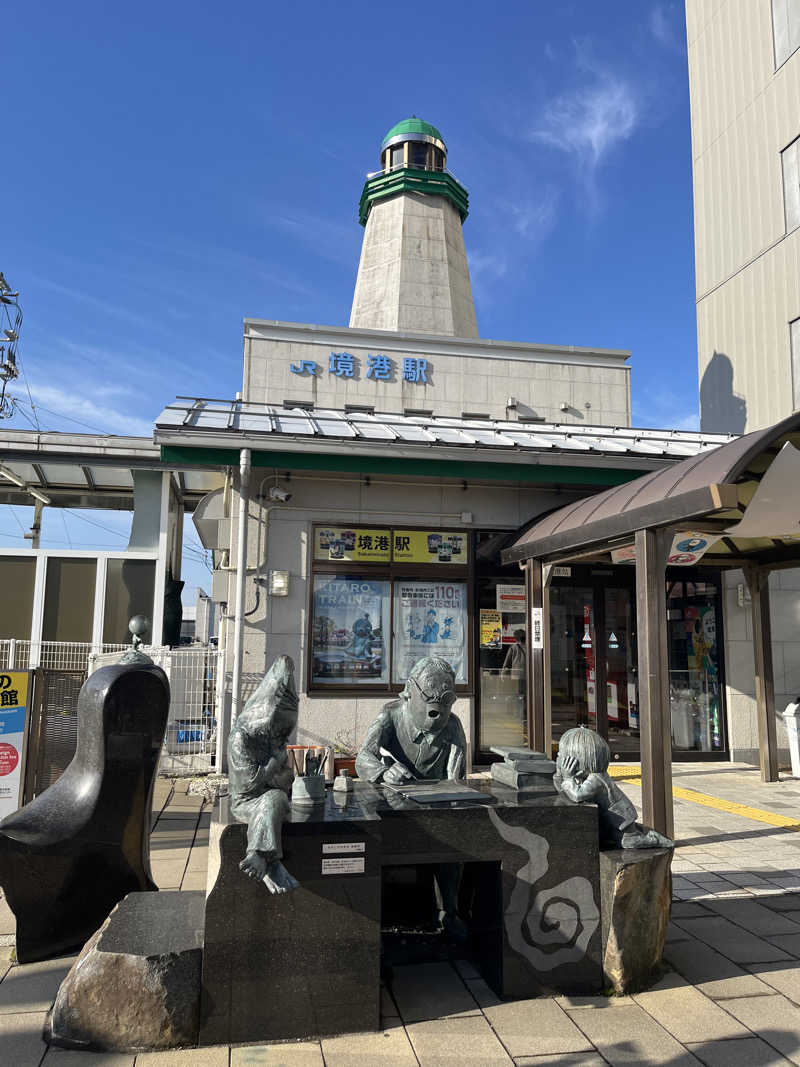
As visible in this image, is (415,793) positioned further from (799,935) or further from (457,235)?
(457,235)

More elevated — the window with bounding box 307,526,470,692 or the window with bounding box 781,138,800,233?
the window with bounding box 781,138,800,233

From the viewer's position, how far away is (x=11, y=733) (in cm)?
591

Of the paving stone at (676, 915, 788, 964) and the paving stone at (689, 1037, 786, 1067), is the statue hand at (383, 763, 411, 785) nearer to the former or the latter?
the paving stone at (689, 1037, 786, 1067)

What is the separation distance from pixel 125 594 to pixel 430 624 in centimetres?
535

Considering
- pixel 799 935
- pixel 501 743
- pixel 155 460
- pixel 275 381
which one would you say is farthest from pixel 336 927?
pixel 275 381

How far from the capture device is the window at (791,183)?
49.8 ft

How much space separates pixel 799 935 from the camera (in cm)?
452

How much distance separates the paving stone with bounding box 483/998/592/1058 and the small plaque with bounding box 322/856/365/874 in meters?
0.96

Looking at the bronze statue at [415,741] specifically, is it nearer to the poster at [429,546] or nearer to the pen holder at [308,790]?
the pen holder at [308,790]

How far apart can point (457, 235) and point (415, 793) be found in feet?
76.0

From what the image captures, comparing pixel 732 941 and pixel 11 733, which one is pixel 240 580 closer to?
pixel 11 733

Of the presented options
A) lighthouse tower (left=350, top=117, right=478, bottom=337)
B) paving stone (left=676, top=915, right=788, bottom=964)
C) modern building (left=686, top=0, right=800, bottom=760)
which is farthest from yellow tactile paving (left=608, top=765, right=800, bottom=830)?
lighthouse tower (left=350, top=117, right=478, bottom=337)

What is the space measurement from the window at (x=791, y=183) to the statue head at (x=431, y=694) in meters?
15.5

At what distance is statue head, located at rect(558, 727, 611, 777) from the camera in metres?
3.95
